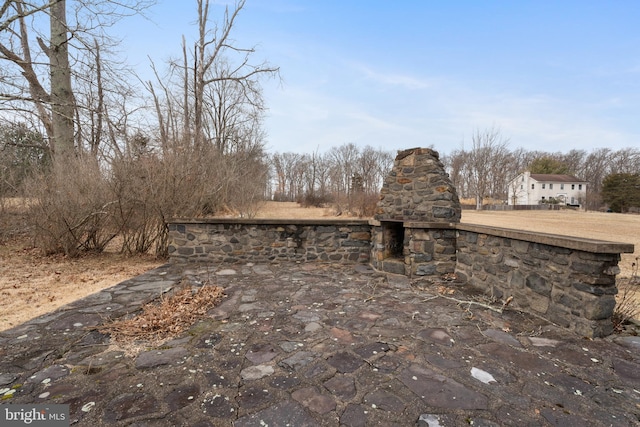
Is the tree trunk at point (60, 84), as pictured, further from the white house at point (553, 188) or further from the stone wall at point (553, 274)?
the white house at point (553, 188)

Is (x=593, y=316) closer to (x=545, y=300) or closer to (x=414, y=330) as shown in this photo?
(x=545, y=300)

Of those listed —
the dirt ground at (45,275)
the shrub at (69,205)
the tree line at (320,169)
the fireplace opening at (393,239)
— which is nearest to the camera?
the dirt ground at (45,275)

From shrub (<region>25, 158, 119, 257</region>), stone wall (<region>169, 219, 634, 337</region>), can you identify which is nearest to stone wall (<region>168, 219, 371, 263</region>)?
stone wall (<region>169, 219, 634, 337</region>)

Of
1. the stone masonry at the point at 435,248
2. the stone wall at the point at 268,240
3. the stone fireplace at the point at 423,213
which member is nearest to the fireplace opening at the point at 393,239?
the stone masonry at the point at 435,248

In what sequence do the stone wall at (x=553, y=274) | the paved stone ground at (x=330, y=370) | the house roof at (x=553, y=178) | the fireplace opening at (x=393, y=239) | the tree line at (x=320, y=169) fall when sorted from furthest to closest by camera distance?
1. the house roof at (x=553, y=178)
2. the tree line at (x=320, y=169)
3. the fireplace opening at (x=393, y=239)
4. the stone wall at (x=553, y=274)
5. the paved stone ground at (x=330, y=370)

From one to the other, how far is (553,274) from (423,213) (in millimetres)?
2132

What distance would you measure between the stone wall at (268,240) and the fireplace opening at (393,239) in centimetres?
53

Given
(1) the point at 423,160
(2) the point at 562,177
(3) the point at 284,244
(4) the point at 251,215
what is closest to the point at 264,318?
(3) the point at 284,244

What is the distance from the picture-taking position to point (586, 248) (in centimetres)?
261

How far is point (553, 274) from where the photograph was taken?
304cm

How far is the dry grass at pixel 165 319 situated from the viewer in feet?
8.83

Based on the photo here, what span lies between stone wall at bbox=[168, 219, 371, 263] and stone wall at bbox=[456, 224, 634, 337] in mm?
2391

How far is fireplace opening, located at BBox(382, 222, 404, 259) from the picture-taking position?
18.0 feet

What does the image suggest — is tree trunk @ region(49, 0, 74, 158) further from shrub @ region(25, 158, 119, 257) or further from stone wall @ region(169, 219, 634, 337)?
stone wall @ region(169, 219, 634, 337)
